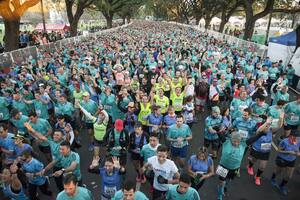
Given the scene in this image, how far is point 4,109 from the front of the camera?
7.96 m

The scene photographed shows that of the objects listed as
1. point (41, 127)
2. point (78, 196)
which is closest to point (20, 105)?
point (41, 127)

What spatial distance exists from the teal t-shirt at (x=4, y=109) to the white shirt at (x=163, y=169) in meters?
4.97

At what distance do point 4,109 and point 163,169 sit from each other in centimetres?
528

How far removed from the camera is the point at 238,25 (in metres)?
64.4

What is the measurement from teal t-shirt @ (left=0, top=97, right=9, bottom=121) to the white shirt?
4965mm

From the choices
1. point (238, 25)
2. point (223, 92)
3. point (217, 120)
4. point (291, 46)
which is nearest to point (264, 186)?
point (217, 120)

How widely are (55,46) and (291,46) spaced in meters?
16.4

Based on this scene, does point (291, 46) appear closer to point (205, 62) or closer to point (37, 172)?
point (205, 62)

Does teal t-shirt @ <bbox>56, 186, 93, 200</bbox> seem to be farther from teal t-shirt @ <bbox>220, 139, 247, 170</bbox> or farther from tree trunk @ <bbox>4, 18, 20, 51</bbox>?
tree trunk @ <bbox>4, 18, 20, 51</bbox>

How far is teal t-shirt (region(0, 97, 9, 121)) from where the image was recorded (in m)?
7.87

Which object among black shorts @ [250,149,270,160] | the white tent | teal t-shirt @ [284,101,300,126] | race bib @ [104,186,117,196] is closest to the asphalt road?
black shorts @ [250,149,270,160]

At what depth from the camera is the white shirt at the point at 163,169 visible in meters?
4.85

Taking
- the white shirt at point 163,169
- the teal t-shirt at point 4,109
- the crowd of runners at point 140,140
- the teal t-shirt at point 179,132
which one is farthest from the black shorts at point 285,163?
the teal t-shirt at point 4,109

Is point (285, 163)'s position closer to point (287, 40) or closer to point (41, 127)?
point (41, 127)
